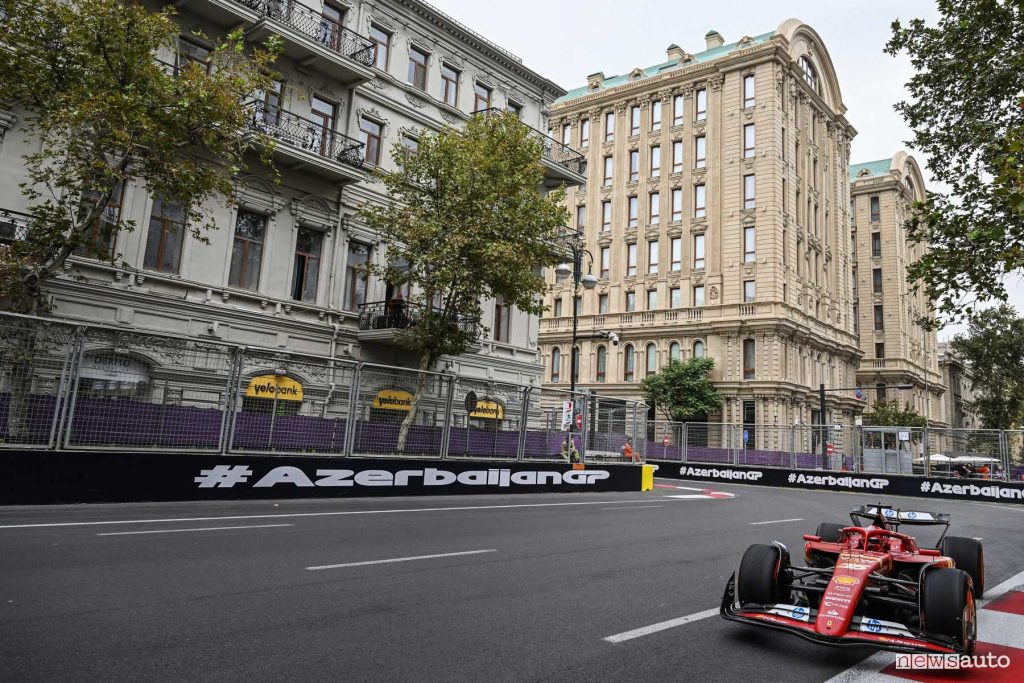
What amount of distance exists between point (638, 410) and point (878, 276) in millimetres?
60183

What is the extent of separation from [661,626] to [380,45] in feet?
81.5

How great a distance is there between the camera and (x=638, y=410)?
2222 centimetres

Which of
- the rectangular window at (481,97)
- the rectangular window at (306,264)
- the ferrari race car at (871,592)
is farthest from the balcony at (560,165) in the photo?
the ferrari race car at (871,592)

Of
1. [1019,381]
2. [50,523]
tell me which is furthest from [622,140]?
[50,523]

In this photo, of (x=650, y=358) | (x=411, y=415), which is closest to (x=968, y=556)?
(x=411, y=415)

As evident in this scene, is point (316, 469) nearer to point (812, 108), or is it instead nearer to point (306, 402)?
point (306, 402)

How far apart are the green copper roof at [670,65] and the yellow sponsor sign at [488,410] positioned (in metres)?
39.0

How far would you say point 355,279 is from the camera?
24.7 m

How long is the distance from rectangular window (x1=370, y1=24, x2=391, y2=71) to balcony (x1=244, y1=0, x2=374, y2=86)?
2.34 ft

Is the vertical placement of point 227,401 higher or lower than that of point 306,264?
lower

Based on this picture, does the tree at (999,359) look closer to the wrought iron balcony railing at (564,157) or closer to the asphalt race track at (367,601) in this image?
the wrought iron balcony railing at (564,157)

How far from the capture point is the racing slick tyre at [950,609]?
4414 mm

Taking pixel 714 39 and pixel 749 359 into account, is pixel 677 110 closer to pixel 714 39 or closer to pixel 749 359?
pixel 714 39

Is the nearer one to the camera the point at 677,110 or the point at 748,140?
the point at 748,140
